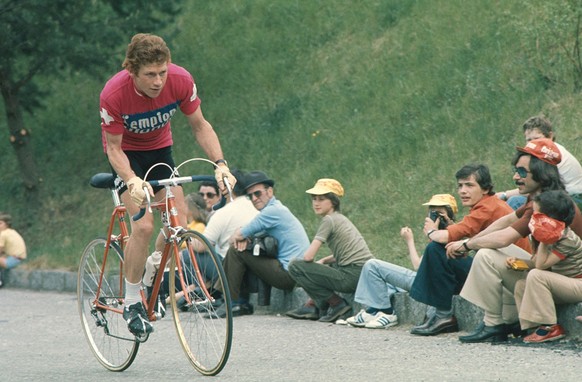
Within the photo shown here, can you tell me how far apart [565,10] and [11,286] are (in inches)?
353

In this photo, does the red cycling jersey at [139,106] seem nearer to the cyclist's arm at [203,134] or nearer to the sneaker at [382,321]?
the cyclist's arm at [203,134]

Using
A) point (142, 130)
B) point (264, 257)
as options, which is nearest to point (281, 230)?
point (264, 257)

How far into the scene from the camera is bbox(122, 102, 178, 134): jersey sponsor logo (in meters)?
8.05

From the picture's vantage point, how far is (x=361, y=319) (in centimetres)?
1070

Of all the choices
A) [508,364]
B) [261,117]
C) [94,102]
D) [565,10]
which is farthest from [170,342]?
[94,102]

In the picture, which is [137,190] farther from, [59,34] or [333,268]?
[59,34]

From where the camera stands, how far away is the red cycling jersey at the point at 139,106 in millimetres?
7898

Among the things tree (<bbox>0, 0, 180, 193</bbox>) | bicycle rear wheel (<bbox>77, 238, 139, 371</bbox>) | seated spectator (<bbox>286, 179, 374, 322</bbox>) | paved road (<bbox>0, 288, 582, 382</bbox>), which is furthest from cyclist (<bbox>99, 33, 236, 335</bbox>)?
tree (<bbox>0, 0, 180, 193</bbox>)

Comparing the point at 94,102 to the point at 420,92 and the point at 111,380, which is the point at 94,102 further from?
the point at 111,380

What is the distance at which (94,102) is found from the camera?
2309cm

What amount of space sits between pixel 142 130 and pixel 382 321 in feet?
10.9

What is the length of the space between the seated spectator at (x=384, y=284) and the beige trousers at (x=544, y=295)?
177 cm

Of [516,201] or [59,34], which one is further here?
[59,34]

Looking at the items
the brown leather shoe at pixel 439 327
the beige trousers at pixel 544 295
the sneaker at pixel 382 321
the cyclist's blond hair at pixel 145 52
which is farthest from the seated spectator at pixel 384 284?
the cyclist's blond hair at pixel 145 52
